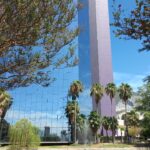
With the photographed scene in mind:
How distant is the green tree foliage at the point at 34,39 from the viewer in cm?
971

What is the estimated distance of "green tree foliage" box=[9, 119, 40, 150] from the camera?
41750 millimetres

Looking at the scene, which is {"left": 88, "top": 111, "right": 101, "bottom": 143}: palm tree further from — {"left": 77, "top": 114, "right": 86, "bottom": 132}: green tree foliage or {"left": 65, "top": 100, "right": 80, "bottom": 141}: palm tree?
{"left": 65, "top": 100, "right": 80, "bottom": 141}: palm tree

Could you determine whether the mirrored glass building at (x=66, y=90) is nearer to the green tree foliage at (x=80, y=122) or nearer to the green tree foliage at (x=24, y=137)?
the green tree foliage at (x=80, y=122)

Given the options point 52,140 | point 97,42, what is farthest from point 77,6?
point 97,42

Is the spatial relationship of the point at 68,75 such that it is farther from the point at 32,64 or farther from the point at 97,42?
the point at 32,64

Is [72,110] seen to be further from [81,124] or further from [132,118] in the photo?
[132,118]

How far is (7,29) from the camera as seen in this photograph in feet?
32.3

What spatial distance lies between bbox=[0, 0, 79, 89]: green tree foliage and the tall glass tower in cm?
9556

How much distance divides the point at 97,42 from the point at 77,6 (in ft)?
327

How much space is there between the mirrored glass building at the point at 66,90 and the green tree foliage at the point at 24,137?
119 ft

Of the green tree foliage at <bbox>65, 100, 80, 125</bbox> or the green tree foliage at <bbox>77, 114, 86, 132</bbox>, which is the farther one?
the green tree foliage at <bbox>77, 114, 86, 132</bbox>

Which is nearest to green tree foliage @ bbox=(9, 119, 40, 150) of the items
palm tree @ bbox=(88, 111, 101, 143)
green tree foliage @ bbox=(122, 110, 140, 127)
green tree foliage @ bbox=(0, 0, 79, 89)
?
green tree foliage @ bbox=(0, 0, 79, 89)

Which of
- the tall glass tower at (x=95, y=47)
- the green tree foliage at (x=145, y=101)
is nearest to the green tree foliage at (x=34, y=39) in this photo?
the green tree foliage at (x=145, y=101)

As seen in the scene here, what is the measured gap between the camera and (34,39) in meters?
10.4
